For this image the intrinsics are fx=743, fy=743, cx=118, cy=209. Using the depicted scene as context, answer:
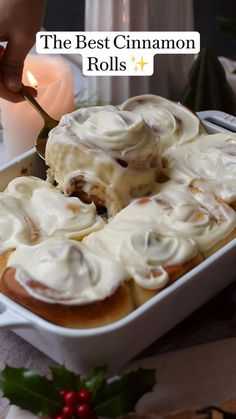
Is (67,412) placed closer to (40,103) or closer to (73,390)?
(73,390)

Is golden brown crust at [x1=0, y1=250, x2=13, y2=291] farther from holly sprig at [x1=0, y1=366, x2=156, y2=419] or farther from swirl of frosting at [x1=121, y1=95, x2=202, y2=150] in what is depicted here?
swirl of frosting at [x1=121, y1=95, x2=202, y2=150]

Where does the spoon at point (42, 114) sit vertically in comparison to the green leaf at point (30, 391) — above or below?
above

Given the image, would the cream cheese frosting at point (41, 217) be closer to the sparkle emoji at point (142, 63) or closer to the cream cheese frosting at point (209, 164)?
the cream cheese frosting at point (209, 164)

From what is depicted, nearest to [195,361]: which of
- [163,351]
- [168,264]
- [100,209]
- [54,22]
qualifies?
[163,351]

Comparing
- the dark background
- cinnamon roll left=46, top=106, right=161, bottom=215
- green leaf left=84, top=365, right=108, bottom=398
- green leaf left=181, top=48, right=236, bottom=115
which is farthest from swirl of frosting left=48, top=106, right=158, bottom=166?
the dark background

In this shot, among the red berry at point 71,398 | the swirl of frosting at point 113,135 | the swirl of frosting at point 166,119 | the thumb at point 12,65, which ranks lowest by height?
the red berry at point 71,398

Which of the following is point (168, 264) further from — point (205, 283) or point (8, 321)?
point (8, 321)

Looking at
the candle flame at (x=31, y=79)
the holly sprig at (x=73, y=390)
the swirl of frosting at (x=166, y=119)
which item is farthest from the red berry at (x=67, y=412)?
the candle flame at (x=31, y=79)
